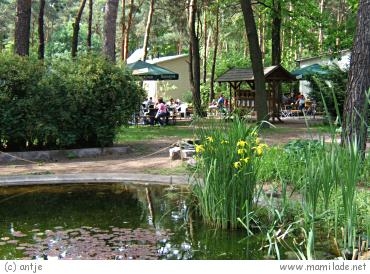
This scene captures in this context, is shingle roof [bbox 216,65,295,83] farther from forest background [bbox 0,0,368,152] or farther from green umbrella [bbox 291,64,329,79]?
green umbrella [bbox 291,64,329,79]

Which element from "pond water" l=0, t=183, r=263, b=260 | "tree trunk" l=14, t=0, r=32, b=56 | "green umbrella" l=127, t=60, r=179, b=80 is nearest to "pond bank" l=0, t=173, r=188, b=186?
"pond water" l=0, t=183, r=263, b=260

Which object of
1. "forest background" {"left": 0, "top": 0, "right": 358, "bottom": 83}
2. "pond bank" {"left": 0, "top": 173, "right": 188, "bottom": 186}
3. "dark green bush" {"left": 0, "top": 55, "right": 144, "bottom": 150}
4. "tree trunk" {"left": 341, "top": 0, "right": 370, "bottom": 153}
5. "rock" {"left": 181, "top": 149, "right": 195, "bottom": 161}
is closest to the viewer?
"tree trunk" {"left": 341, "top": 0, "right": 370, "bottom": 153}

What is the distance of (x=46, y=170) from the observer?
32.3 feet

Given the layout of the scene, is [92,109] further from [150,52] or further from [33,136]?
[150,52]

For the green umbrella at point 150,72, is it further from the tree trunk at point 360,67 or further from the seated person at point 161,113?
the tree trunk at point 360,67

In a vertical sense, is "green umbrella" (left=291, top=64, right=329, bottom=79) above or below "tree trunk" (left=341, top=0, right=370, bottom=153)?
above

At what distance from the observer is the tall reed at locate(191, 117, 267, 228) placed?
5355 mm

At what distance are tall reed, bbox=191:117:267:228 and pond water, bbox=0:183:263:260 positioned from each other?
7.3 inches

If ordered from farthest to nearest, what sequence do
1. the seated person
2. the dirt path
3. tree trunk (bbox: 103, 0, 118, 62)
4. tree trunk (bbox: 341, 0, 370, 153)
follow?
the seated person < tree trunk (bbox: 103, 0, 118, 62) < the dirt path < tree trunk (bbox: 341, 0, 370, 153)

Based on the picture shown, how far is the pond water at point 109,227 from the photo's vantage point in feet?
15.8

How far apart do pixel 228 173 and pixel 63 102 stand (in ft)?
23.3

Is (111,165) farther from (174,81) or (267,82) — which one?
(174,81)

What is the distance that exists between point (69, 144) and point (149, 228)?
6.51m

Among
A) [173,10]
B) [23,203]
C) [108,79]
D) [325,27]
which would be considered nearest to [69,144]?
[108,79]
